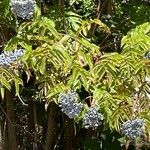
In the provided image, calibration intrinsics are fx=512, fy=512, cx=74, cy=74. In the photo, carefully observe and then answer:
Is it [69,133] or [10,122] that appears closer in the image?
[10,122]

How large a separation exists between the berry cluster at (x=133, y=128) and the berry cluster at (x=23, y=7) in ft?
1.86

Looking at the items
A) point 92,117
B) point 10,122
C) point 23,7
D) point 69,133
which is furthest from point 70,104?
point 69,133

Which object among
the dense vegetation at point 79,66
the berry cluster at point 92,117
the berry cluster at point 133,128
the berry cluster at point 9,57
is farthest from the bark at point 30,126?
the berry cluster at point 133,128

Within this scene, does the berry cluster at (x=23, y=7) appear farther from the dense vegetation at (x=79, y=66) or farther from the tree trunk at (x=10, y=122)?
the tree trunk at (x=10, y=122)

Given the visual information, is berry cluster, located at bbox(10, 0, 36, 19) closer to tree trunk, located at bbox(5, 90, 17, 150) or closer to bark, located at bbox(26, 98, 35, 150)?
tree trunk, located at bbox(5, 90, 17, 150)

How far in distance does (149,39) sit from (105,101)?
316 millimetres

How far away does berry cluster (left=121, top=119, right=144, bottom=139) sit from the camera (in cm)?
187

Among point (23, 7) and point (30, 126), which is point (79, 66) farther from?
point (30, 126)

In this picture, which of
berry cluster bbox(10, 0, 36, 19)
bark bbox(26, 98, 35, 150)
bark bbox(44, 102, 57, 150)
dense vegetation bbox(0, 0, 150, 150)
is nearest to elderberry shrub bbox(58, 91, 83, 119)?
dense vegetation bbox(0, 0, 150, 150)

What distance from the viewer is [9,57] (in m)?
2.02

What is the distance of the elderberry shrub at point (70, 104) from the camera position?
1.91m

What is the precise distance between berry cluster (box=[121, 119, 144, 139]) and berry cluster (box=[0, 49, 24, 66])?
51cm

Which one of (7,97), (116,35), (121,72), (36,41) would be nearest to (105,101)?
(121,72)

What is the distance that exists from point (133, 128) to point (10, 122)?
3.35 ft
